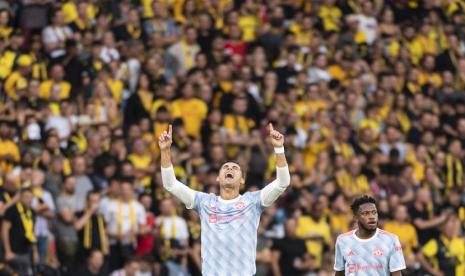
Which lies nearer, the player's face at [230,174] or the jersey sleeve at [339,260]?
the player's face at [230,174]

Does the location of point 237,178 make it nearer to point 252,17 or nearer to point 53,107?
point 53,107

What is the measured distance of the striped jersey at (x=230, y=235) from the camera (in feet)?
46.5

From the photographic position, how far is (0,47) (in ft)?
74.5

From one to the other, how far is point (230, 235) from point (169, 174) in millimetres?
851

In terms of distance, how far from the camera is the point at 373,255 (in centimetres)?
1438

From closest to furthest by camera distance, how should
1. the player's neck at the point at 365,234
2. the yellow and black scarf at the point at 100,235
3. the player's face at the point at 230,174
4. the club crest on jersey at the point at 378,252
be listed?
the player's face at the point at 230,174 < the club crest on jersey at the point at 378,252 < the player's neck at the point at 365,234 < the yellow and black scarf at the point at 100,235

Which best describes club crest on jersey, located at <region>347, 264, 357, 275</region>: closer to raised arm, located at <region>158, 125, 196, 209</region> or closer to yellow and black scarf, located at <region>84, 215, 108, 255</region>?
raised arm, located at <region>158, 125, 196, 209</region>

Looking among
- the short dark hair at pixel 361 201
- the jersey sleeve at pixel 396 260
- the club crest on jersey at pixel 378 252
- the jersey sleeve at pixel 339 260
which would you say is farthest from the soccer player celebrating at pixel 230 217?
the jersey sleeve at pixel 396 260

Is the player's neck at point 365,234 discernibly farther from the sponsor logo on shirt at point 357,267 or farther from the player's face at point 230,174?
the player's face at point 230,174

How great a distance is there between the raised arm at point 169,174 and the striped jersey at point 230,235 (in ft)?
0.76

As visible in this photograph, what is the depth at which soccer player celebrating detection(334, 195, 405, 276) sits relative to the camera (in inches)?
563

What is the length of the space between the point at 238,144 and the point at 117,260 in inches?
128

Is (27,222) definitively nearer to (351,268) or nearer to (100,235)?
(100,235)

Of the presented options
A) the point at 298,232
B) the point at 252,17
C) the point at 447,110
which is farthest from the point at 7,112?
the point at 447,110
